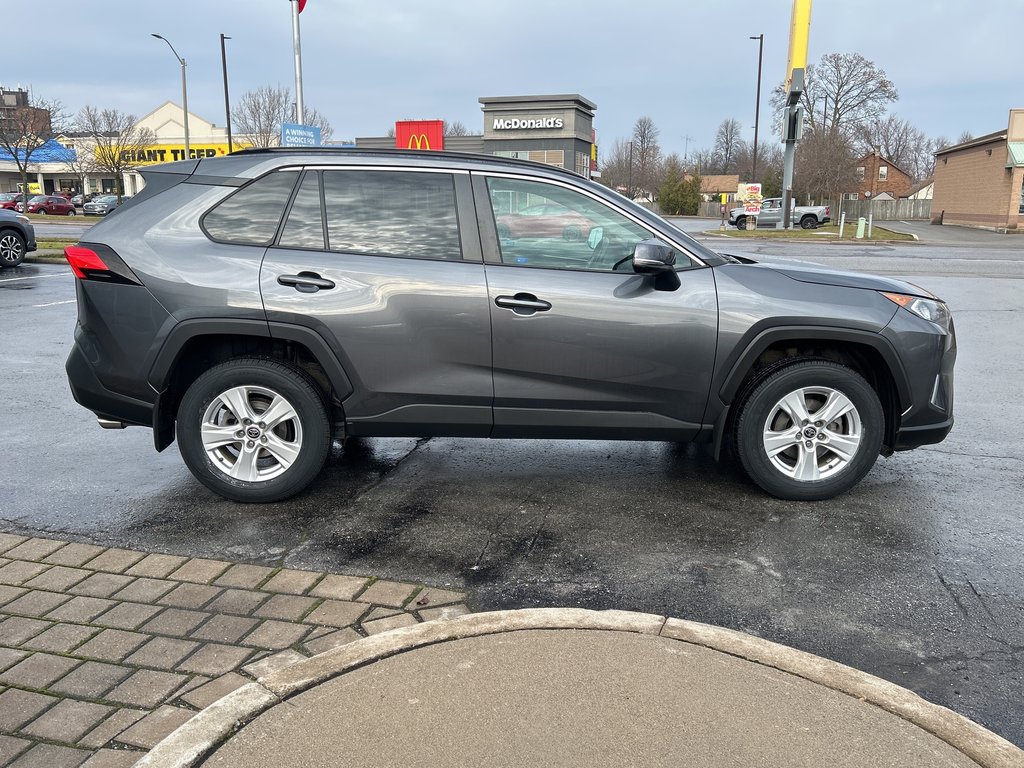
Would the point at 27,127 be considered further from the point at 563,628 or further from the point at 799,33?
the point at 563,628

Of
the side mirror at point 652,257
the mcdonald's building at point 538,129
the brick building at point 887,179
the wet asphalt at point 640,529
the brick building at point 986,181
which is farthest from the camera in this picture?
the brick building at point 887,179

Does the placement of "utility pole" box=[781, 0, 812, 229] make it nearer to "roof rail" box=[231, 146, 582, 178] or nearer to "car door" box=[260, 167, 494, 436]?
"roof rail" box=[231, 146, 582, 178]

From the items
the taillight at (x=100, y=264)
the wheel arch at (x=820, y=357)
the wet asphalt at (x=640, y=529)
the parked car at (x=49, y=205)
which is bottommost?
the wet asphalt at (x=640, y=529)

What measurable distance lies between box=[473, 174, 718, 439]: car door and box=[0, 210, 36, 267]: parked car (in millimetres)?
15580

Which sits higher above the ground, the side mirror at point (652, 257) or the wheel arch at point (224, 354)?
the side mirror at point (652, 257)

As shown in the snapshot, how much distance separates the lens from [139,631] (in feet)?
10.6

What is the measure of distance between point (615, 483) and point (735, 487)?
692 millimetres

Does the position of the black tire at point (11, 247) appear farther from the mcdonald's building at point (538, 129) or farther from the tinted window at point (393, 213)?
the mcdonald's building at point (538, 129)

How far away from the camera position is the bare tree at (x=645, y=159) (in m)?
90.5

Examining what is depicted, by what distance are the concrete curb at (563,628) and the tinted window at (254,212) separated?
93.3 inches

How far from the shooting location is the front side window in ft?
14.8

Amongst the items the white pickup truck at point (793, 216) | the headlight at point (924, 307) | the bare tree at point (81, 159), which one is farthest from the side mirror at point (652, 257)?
the bare tree at point (81, 159)

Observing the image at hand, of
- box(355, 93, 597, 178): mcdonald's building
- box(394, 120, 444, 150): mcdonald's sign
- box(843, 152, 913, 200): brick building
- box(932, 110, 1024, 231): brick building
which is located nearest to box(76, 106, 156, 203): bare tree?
box(355, 93, 597, 178): mcdonald's building

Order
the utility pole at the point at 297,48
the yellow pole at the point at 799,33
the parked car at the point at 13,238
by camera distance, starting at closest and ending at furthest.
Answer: the parked car at the point at 13,238 → the utility pole at the point at 297,48 → the yellow pole at the point at 799,33
